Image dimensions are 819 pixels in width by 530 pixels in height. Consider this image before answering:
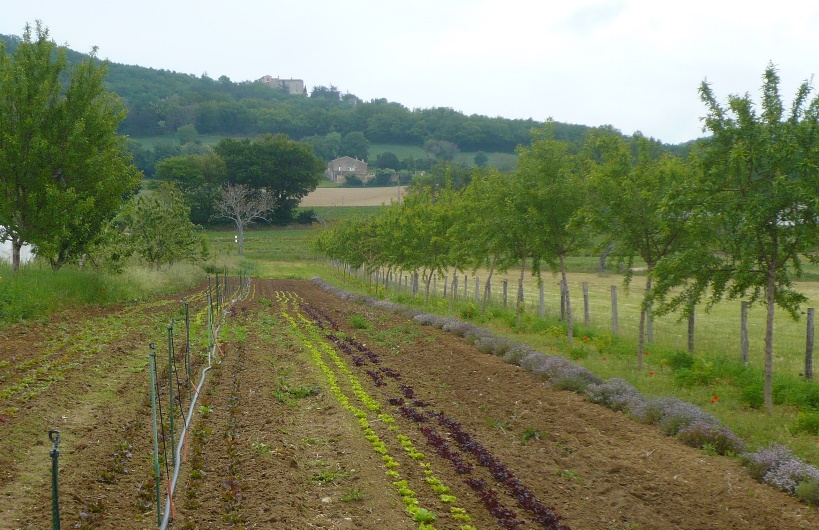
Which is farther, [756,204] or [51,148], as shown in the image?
[51,148]

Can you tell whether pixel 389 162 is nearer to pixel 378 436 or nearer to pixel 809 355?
pixel 809 355

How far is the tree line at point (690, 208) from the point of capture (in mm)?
10711

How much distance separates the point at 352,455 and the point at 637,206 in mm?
8688

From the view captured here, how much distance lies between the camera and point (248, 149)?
10200 cm

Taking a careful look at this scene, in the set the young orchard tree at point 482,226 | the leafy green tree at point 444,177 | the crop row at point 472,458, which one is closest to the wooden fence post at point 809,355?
the crop row at point 472,458

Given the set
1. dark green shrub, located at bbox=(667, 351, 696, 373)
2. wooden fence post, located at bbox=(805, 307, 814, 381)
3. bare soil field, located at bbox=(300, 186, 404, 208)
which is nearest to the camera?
wooden fence post, located at bbox=(805, 307, 814, 381)

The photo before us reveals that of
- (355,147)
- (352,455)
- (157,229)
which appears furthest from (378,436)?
(355,147)

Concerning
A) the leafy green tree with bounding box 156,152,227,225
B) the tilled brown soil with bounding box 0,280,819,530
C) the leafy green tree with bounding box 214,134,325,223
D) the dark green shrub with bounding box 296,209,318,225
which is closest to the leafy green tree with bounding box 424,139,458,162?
the leafy green tree with bounding box 214,134,325,223

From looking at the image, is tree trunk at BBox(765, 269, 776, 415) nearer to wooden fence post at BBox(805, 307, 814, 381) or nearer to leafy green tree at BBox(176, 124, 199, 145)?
wooden fence post at BBox(805, 307, 814, 381)

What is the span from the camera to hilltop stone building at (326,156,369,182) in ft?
491

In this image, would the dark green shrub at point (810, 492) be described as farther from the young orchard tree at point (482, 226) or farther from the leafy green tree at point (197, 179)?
the leafy green tree at point (197, 179)

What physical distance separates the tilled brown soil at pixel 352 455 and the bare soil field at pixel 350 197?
296 feet

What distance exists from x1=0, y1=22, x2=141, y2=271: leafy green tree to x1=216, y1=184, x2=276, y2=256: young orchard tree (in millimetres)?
62908

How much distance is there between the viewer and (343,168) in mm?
152125
